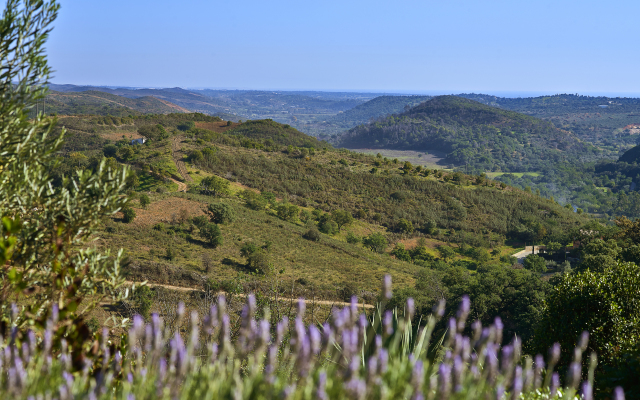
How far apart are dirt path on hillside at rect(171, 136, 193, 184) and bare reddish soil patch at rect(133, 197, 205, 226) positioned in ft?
30.3

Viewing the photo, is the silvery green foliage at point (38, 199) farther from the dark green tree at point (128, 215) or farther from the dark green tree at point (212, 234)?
the dark green tree at point (128, 215)

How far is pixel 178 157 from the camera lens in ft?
149

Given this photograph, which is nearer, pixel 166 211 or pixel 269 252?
pixel 269 252

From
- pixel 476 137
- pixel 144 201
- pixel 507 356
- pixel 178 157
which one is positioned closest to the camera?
pixel 507 356

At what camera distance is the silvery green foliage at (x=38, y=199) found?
10.2 feet

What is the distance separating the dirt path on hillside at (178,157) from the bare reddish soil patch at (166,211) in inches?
364

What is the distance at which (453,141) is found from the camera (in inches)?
5645

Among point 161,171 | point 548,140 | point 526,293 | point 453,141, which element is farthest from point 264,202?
point 548,140

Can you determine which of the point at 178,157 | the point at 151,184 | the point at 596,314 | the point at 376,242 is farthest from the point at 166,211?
the point at 596,314

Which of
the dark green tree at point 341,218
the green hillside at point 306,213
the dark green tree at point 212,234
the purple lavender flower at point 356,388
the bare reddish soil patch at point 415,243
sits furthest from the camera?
the dark green tree at point 341,218

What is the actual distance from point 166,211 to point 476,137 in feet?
447

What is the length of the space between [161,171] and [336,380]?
39.5 meters

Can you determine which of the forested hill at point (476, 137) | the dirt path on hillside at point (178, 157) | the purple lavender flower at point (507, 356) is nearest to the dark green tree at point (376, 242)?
the dirt path on hillside at point (178, 157)

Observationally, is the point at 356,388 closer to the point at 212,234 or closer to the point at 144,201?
the point at 212,234
